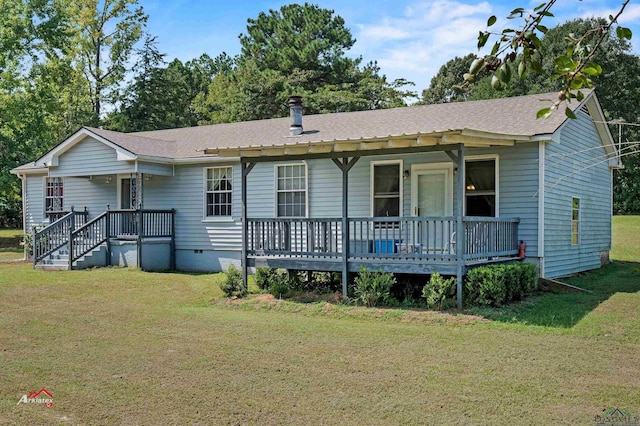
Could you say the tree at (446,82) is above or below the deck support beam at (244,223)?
above

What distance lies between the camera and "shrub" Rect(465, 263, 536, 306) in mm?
9641

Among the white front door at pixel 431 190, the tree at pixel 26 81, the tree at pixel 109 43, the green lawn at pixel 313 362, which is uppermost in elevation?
the tree at pixel 109 43

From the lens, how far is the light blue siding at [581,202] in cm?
1248

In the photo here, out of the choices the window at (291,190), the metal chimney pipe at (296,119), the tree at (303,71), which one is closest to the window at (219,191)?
the window at (291,190)

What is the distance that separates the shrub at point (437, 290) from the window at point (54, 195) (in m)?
14.0

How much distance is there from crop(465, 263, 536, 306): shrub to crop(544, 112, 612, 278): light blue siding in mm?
2100

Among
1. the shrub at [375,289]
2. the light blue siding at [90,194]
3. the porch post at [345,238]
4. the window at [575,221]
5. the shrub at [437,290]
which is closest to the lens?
the shrub at [437,290]

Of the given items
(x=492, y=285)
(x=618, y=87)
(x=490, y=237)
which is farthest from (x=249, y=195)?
(x=618, y=87)

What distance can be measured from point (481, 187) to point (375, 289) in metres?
3.89

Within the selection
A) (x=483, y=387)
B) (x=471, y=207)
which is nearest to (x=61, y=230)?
(x=471, y=207)

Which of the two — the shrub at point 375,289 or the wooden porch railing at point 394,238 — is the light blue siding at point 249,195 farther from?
the shrub at point 375,289

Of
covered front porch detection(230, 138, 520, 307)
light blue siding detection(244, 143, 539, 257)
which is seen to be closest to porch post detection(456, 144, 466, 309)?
covered front porch detection(230, 138, 520, 307)

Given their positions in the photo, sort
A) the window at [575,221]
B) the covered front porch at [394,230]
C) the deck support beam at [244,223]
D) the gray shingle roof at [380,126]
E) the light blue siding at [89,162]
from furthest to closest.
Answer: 1. the light blue siding at [89,162]
2. the window at [575,221]
3. the gray shingle roof at [380,126]
4. the deck support beam at [244,223]
5. the covered front porch at [394,230]

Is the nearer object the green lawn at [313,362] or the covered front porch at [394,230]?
the green lawn at [313,362]
